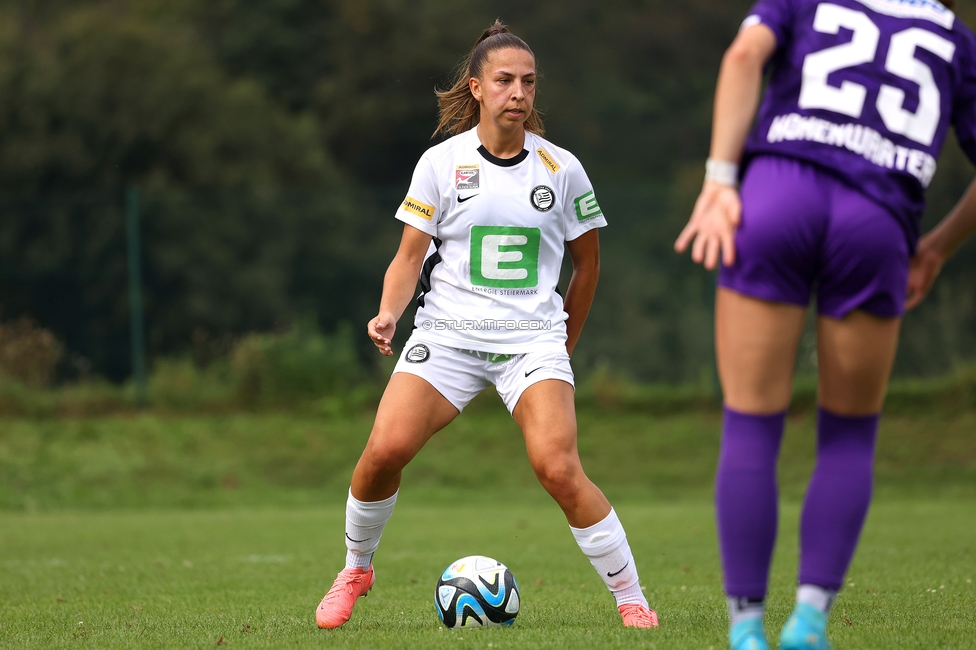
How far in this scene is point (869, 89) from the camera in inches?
114

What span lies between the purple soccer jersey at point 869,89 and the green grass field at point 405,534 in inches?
62.2

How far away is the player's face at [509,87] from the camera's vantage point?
4625 mm

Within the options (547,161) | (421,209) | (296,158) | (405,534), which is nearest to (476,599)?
(421,209)

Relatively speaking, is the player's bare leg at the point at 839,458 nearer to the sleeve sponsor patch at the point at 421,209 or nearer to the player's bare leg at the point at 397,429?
the player's bare leg at the point at 397,429

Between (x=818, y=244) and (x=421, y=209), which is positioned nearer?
(x=818, y=244)

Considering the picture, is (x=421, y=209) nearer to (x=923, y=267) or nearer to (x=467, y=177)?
(x=467, y=177)

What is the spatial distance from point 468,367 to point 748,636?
195cm

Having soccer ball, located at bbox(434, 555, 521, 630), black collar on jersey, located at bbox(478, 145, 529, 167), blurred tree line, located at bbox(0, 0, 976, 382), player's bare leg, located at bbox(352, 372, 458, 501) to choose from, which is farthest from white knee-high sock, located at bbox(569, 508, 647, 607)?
blurred tree line, located at bbox(0, 0, 976, 382)

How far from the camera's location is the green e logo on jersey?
4641mm

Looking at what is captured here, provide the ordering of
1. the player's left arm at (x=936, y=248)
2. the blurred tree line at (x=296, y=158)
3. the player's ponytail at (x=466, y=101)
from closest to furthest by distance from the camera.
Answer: the player's left arm at (x=936, y=248) → the player's ponytail at (x=466, y=101) → the blurred tree line at (x=296, y=158)

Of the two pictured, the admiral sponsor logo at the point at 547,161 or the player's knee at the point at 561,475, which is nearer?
the player's knee at the point at 561,475

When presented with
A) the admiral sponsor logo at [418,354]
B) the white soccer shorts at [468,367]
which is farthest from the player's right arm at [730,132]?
the admiral sponsor logo at [418,354]

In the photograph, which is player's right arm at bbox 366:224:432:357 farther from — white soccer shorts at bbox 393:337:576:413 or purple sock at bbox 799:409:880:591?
purple sock at bbox 799:409:880:591

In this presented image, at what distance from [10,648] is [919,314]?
13.7m
